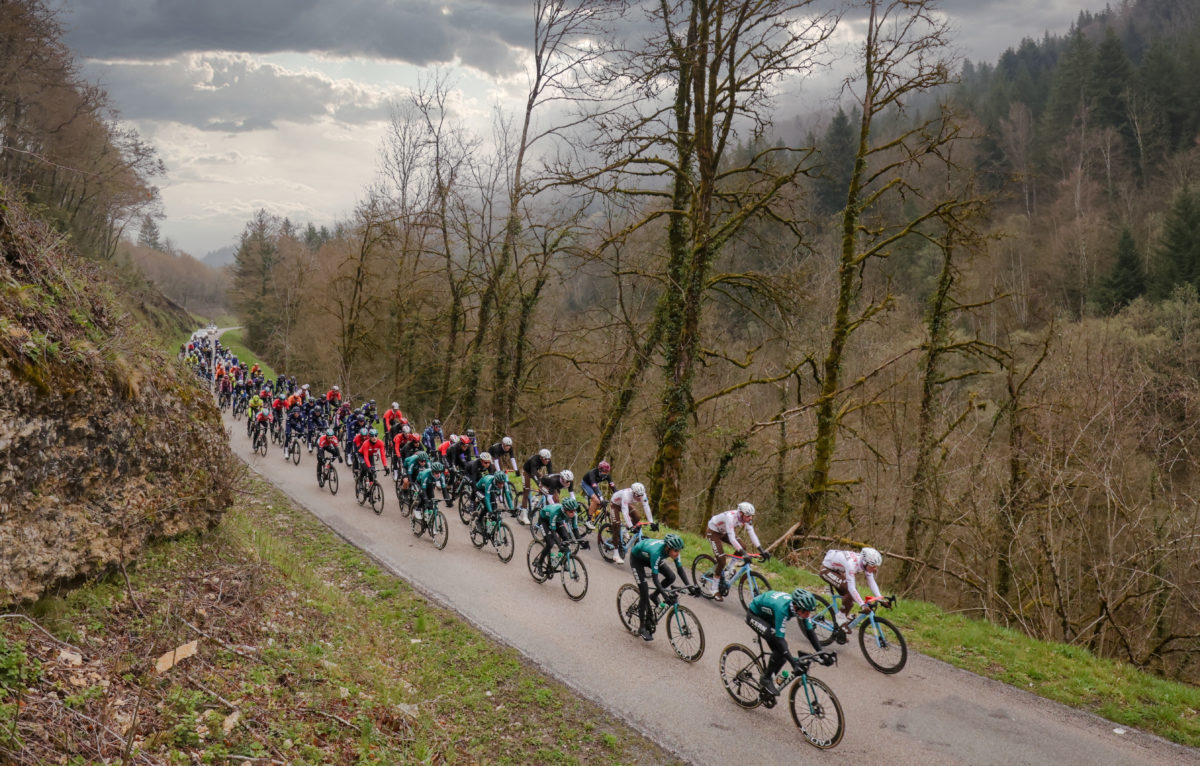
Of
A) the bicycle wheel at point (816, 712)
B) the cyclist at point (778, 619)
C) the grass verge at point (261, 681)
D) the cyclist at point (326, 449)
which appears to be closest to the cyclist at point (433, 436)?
the cyclist at point (326, 449)

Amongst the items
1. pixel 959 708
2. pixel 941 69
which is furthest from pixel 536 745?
pixel 941 69

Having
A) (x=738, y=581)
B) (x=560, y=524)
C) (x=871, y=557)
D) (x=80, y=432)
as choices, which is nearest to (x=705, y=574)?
(x=738, y=581)

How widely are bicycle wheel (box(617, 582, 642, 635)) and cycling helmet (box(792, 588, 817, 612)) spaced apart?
2.91 meters

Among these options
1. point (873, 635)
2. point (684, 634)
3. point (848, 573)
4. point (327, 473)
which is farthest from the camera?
point (327, 473)

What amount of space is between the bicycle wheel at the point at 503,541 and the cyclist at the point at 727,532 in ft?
14.5

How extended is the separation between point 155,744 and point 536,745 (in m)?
3.86

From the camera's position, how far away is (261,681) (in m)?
6.79

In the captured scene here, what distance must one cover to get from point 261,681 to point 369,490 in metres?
11.4

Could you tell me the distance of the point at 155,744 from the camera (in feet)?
16.9

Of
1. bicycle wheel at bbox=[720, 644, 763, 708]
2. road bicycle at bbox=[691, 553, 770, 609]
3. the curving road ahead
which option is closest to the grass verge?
the curving road ahead

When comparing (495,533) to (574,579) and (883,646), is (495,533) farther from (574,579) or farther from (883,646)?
(883,646)

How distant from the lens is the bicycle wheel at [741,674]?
806cm

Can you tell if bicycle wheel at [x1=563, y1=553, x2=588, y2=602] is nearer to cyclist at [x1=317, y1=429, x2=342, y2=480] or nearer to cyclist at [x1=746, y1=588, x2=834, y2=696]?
cyclist at [x1=746, y1=588, x2=834, y2=696]

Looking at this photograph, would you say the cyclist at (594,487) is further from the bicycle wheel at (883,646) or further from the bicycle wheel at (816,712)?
the bicycle wheel at (816,712)
